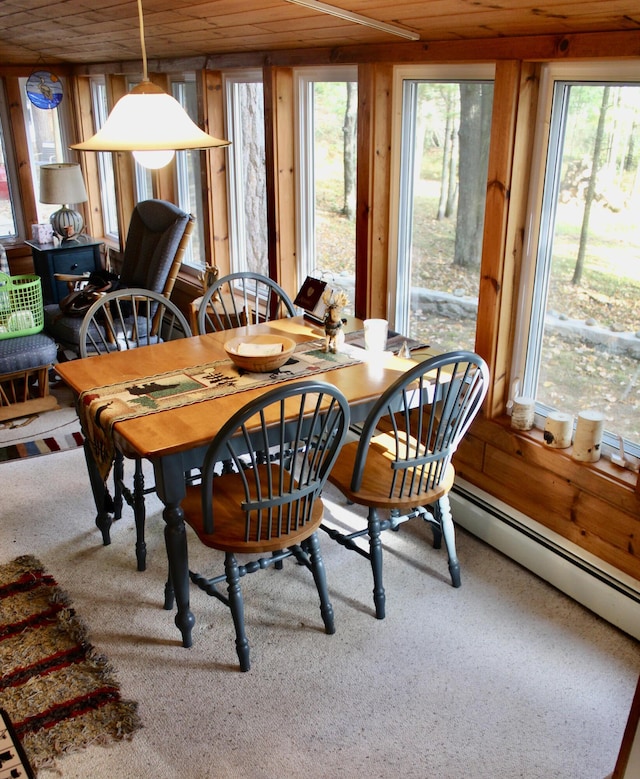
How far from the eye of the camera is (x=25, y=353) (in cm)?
413

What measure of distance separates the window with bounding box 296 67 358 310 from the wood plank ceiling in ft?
0.93

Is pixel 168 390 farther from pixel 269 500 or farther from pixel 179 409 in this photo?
pixel 269 500

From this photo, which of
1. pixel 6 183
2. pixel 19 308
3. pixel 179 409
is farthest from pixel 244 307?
pixel 6 183

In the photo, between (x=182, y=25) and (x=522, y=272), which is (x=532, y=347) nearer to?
(x=522, y=272)

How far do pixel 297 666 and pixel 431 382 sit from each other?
1.06m

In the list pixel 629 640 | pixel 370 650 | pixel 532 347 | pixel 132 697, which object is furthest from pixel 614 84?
pixel 132 697

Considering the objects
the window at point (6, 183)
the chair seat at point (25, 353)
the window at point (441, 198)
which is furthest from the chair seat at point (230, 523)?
the window at point (6, 183)

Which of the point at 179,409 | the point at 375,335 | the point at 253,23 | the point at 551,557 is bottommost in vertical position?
the point at 551,557

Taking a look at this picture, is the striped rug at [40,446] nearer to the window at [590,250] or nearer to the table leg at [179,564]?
the table leg at [179,564]

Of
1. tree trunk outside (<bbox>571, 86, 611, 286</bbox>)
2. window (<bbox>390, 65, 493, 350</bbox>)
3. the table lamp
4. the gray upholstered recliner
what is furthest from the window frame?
the table lamp

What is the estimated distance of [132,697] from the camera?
2.27m

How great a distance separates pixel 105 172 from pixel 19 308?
2.41m

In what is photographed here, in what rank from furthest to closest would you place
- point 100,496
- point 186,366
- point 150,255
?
point 150,255 < point 100,496 < point 186,366

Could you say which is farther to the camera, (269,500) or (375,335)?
(375,335)
